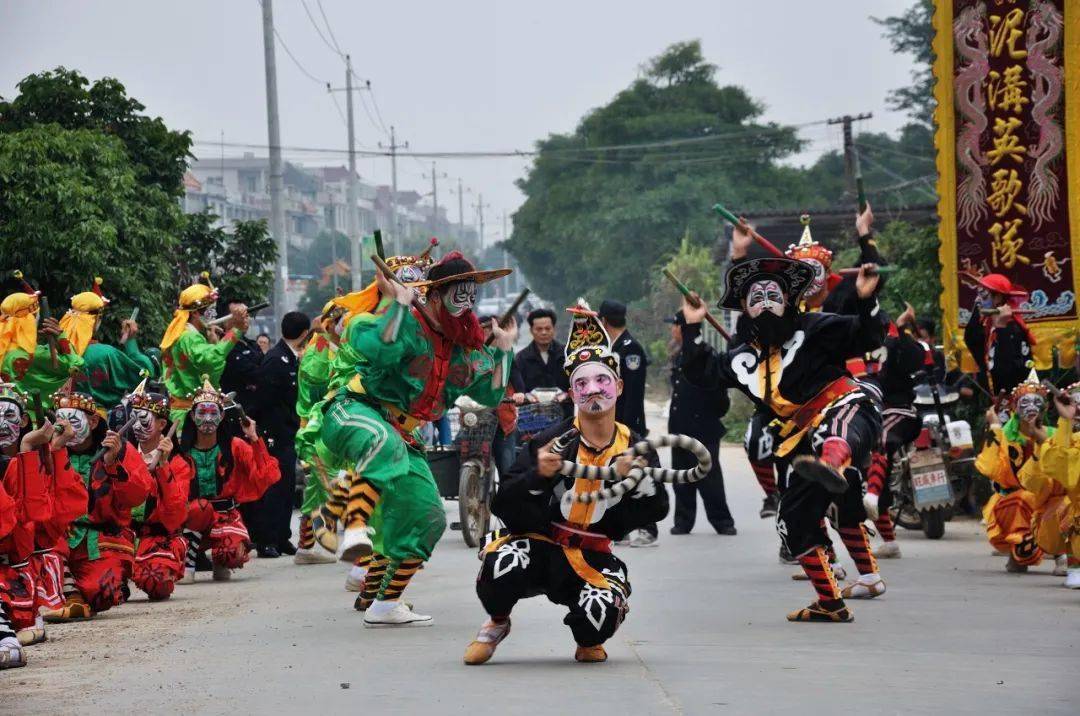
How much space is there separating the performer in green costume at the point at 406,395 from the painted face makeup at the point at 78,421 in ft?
5.40

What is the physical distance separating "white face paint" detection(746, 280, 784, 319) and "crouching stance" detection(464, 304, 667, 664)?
220 centimetres

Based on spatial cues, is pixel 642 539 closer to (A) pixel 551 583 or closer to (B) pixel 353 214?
(A) pixel 551 583

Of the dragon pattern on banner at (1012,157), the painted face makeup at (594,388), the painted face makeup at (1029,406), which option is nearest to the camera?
the painted face makeup at (594,388)

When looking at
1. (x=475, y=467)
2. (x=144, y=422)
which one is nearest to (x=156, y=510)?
(x=144, y=422)

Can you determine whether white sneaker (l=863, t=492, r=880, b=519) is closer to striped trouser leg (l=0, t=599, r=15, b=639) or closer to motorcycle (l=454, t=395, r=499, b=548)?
motorcycle (l=454, t=395, r=499, b=548)

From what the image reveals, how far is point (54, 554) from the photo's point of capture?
9711 mm

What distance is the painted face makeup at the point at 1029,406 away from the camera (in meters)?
11.5

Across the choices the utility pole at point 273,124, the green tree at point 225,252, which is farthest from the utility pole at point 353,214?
the green tree at point 225,252

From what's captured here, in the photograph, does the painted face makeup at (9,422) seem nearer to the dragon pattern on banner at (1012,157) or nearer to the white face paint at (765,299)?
the white face paint at (765,299)

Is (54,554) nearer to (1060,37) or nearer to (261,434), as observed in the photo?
(261,434)

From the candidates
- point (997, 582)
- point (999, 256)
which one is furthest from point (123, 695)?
point (999, 256)

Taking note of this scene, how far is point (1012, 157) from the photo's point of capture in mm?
14453

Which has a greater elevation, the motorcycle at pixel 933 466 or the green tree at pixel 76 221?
the green tree at pixel 76 221

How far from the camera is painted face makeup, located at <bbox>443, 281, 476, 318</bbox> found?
980 centimetres
